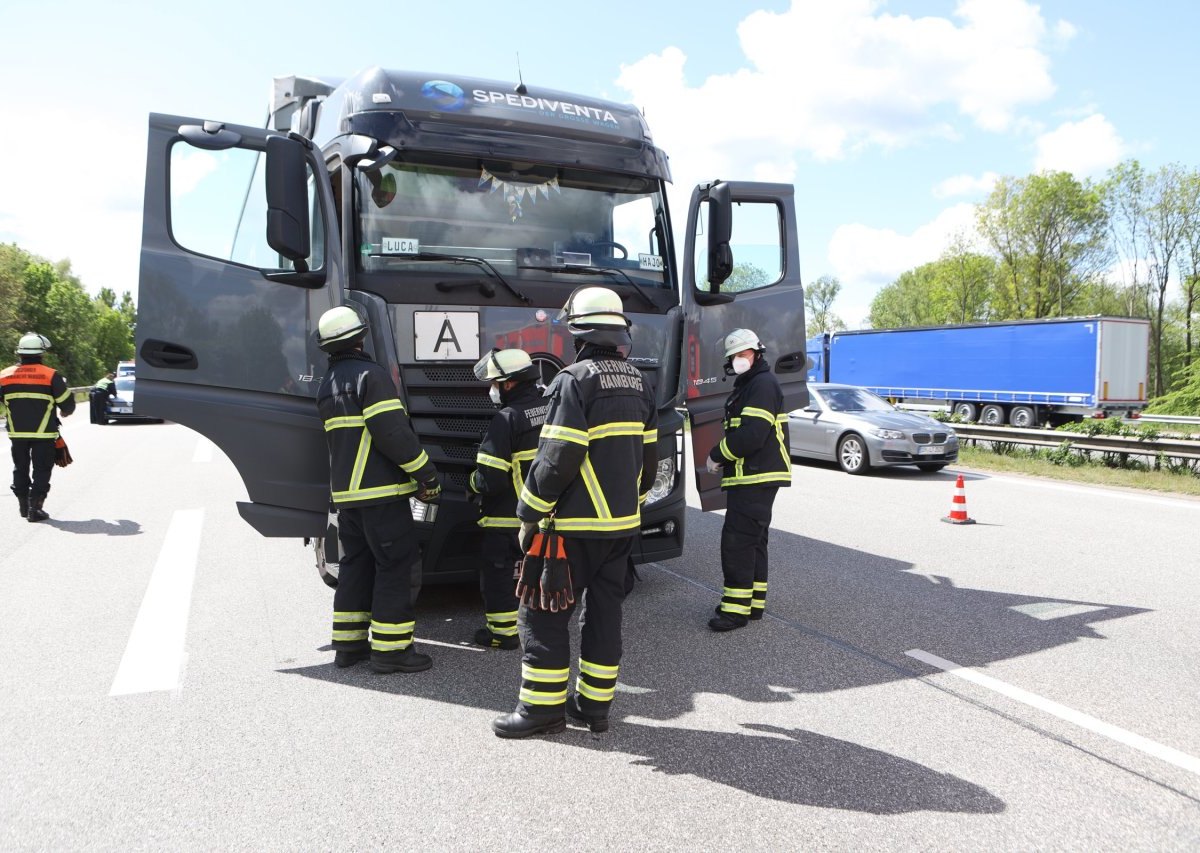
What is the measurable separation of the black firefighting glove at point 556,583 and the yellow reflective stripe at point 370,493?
3.73ft

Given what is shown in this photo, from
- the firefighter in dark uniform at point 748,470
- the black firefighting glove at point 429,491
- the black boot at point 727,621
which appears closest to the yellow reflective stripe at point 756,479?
the firefighter in dark uniform at point 748,470

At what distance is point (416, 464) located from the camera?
4477mm

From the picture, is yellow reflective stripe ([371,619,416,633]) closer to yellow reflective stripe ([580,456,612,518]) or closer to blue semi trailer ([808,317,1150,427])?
yellow reflective stripe ([580,456,612,518])

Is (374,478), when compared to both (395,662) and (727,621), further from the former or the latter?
A: (727,621)

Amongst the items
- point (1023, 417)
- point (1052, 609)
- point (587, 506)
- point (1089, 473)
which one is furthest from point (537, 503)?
point (1023, 417)

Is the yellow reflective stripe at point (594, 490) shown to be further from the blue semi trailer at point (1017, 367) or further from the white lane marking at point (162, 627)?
the blue semi trailer at point (1017, 367)

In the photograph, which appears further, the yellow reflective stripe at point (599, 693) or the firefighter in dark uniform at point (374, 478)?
the firefighter in dark uniform at point (374, 478)

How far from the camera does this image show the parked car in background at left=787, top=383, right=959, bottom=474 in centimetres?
1305

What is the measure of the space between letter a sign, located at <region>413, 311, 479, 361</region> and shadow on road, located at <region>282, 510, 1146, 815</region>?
1.65 m

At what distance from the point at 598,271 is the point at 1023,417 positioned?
79.7 feet

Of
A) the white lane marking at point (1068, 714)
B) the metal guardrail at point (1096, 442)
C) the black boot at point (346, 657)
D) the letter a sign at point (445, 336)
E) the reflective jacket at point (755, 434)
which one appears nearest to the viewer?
the white lane marking at point (1068, 714)

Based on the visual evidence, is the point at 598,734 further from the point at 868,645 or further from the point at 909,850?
the point at 868,645

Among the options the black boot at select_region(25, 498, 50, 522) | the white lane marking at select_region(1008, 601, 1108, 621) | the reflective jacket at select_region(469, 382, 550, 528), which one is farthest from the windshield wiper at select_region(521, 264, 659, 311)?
the black boot at select_region(25, 498, 50, 522)

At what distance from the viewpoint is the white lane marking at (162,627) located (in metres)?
4.43
